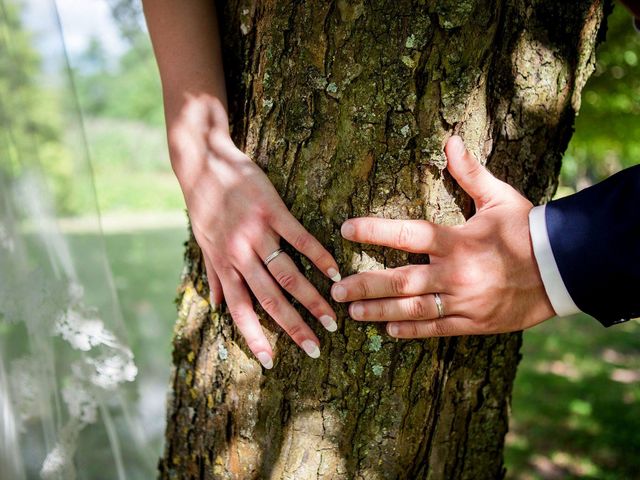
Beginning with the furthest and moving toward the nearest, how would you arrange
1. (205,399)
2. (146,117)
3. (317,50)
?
(146,117) → (205,399) → (317,50)

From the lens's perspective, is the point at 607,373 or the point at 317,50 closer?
the point at 317,50

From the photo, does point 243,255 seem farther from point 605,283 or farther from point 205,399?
point 605,283

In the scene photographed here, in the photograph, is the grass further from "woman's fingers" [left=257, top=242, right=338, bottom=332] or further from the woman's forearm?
the woman's forearm

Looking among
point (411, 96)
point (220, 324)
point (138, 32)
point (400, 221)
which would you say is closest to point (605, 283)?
point (400, 221)

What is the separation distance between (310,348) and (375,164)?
44 centimetres

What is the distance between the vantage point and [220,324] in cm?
154

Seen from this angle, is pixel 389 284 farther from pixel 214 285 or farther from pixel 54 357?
pixel 54 357

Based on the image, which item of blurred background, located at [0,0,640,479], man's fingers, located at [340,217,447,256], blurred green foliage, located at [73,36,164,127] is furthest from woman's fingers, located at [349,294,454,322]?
blurred green foliage, located at [73,36,164,127]

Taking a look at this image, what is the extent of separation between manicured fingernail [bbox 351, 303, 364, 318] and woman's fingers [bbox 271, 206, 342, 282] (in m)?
0.08

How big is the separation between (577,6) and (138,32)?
211 cm

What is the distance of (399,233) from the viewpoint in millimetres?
1286

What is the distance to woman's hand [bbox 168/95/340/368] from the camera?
1329 millimetres

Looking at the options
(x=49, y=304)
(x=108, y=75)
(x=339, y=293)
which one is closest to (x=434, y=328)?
(x=339, y=293)

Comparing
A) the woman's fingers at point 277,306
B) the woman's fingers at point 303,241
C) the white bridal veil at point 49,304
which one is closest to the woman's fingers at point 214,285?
the woman's fingers at point 277,306
